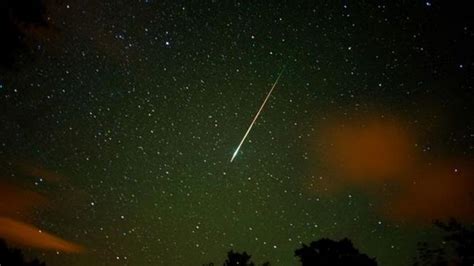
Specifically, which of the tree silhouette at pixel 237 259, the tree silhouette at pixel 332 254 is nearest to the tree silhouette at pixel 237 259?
the tree silhouette at pixel 237 259

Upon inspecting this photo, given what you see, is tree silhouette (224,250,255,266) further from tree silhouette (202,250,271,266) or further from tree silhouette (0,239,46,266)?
tree silhouette (0,239,46,266)

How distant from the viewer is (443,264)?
197 inches

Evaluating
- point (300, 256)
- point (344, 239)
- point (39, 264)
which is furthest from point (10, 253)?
point (344, 239)

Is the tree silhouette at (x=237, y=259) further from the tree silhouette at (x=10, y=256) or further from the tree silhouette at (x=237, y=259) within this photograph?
the tree silhouette at (x=10, y=256)

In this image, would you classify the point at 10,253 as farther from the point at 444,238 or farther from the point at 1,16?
the point at 444,238

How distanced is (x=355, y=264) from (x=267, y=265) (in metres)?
8.43

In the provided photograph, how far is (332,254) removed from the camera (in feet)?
29.8

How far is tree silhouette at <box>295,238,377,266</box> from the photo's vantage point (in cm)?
884

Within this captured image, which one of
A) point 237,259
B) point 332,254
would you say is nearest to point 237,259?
point 237,259

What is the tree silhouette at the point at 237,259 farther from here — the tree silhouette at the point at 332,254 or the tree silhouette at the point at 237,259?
the tree silhouette at the point at 332,254

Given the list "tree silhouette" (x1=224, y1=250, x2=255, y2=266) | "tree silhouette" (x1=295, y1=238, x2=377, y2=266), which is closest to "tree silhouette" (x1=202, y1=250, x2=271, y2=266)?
"tree silhouette" (x1=224, y1=250, x2=255, y2=266)

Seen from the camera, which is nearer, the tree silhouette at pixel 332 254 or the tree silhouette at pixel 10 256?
the tree silhouette at pixel 332 254

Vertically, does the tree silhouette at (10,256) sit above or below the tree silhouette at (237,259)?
below

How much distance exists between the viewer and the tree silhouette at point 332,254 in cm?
884
